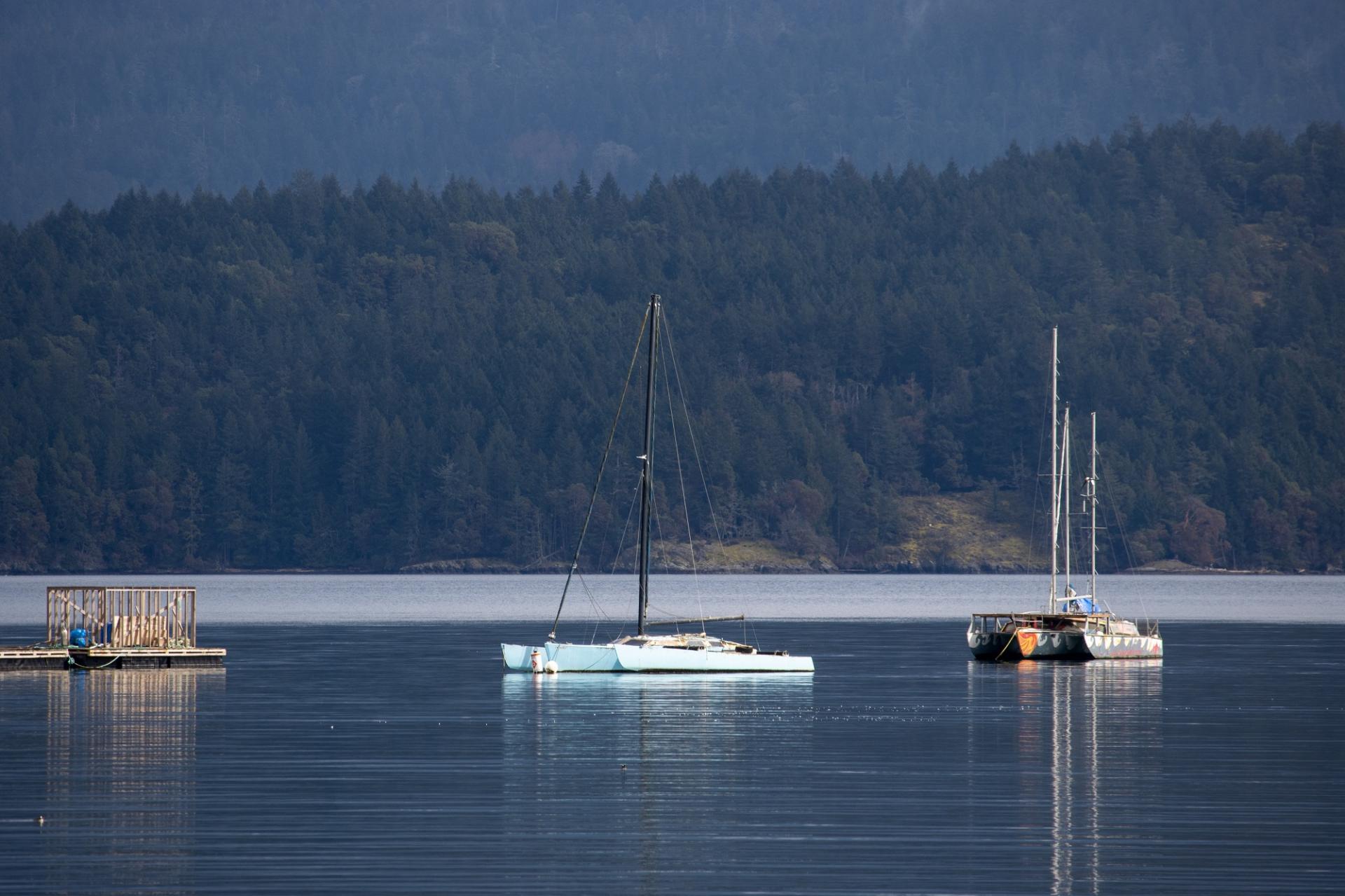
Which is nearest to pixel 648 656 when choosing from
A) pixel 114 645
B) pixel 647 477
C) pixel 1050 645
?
pixel 647 477

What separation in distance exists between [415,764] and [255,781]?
13.0ft

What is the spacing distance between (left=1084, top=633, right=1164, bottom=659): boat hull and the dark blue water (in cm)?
1307

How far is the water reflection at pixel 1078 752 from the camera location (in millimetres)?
31562

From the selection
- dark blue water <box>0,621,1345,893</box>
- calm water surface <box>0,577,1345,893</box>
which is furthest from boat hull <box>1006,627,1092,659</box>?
dark blue water <box>0,621,1345,893</box>

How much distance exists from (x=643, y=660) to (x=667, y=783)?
31.6 m

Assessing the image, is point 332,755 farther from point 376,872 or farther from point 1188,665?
point 1188,665

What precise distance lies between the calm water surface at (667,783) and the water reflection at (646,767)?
0.11 m

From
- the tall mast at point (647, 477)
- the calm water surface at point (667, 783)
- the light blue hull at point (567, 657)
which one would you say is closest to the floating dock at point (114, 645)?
the calm water surface at point (667, 783)

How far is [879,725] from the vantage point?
50688 mm

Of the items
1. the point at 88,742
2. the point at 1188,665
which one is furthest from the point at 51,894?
the point at 1188,665

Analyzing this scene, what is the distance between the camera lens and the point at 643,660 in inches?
2768

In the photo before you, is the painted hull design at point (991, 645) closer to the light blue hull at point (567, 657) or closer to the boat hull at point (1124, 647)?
the boat hull at point (1124, 647)

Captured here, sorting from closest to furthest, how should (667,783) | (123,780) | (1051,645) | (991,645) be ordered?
(123,780) < (667,783) < (991,645) < (1051,645)

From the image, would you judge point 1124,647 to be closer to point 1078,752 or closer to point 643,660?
point 643,660
